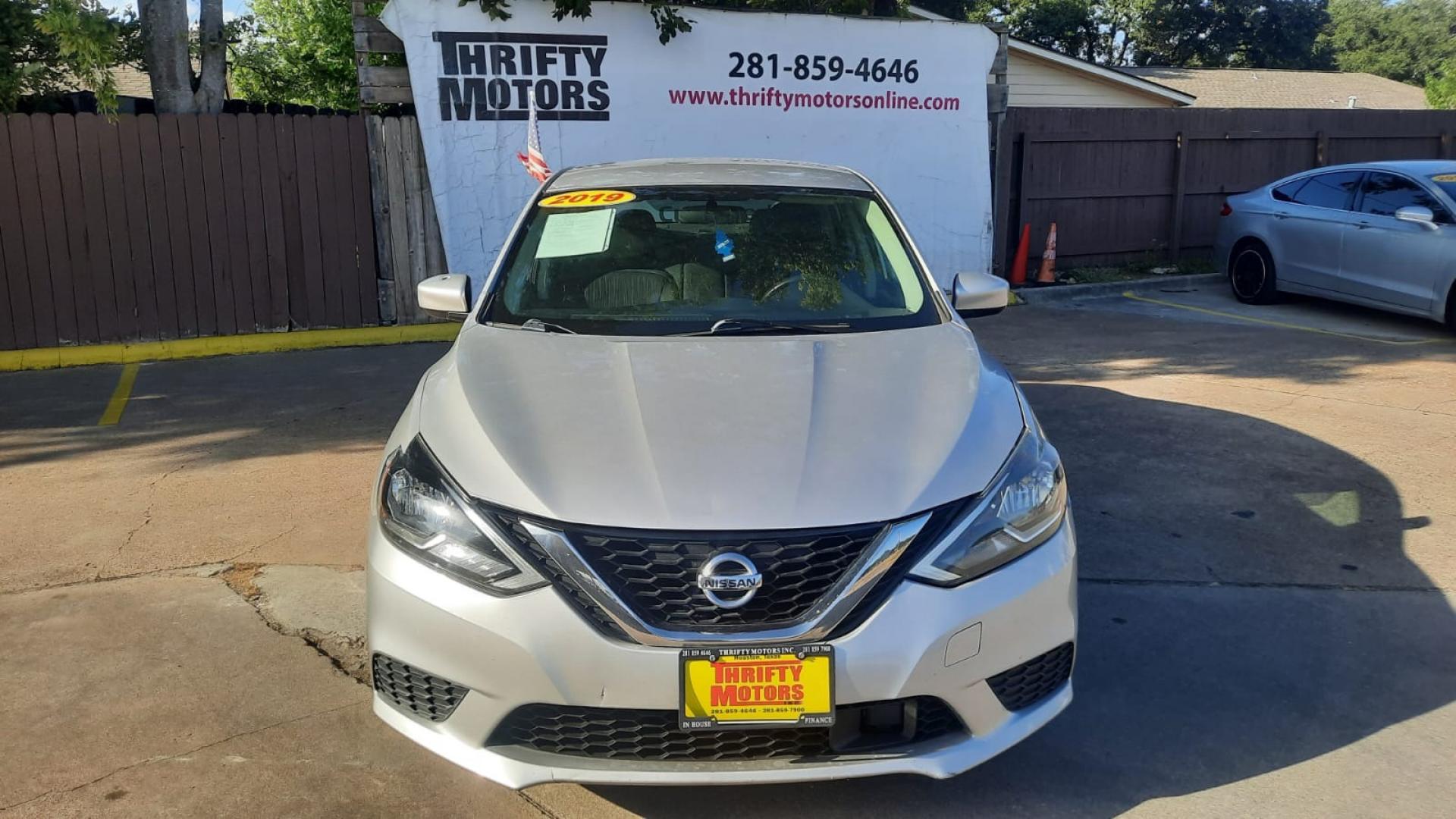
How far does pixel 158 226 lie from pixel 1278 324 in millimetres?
9733

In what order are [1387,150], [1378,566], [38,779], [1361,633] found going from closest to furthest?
[38,779] → [1361,633] → [1378,566] → [1387,150]

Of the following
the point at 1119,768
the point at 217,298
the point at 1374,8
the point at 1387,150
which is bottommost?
the point at 1119,768

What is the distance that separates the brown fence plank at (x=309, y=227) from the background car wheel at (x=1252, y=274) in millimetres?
8924

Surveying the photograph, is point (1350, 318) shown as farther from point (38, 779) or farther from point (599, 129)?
point (38, 779)

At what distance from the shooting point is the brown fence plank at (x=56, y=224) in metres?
9.23

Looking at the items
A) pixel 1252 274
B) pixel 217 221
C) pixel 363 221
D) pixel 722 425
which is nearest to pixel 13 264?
pixel 217 221

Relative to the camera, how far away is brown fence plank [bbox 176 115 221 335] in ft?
31.6

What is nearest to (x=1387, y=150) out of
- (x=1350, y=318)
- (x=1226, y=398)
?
(x=1350, y=318)

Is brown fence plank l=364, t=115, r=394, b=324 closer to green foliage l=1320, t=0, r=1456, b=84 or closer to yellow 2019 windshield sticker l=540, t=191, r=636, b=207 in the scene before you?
yellow 2019 windshield sticker l=540, t=191, r=636, b=207

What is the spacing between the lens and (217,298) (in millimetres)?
9906

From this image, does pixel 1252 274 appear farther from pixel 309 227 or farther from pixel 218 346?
pixel 218 346

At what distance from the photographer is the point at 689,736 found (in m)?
2.83

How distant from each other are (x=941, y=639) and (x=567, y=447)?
106 cm

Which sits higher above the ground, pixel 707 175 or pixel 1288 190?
pixel 707 175
